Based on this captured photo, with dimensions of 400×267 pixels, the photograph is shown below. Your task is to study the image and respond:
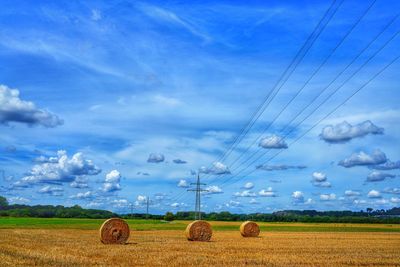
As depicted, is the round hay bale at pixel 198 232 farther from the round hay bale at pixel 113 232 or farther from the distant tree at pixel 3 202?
the distant tree at pixel 3 202

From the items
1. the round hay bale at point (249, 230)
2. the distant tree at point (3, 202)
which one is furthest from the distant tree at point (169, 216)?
the round hay bale at point (249, 230)

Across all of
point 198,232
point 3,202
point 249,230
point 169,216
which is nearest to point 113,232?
point 198,232

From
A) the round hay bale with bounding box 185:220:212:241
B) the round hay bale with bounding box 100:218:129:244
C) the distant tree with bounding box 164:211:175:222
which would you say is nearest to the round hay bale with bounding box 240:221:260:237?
the round hay bale with bounding box 185:220:212:241

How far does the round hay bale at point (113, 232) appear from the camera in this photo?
3619cm

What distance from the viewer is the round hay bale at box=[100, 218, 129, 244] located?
3619 centimetres

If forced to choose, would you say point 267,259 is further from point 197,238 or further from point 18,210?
point 18,210

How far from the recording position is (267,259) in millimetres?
23641

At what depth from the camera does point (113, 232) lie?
36.7m

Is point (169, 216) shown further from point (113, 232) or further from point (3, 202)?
point (113, 232)

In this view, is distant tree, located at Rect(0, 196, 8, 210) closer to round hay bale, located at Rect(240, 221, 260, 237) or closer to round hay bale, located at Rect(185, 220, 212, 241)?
round hay bale, located at Rect(240, 221, 260, 237)

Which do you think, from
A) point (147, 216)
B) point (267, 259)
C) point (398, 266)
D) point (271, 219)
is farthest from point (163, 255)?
point (147, 216)

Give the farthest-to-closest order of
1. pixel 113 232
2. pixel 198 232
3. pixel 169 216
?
1. pixel 169 216
2. pixel 198 232
3. pixel 113 232

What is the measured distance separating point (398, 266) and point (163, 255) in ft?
34.2

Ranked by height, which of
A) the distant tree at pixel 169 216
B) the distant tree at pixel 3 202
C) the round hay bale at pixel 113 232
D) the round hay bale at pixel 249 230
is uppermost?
the distant tree at pixel 3 202
